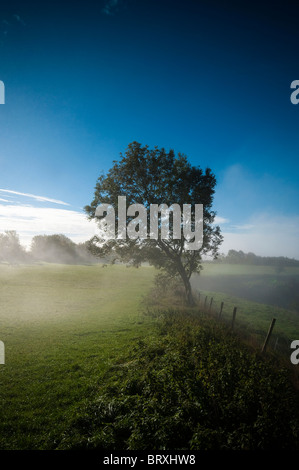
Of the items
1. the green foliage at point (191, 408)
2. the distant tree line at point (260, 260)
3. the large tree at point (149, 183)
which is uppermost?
the large tree at point (149, 183)

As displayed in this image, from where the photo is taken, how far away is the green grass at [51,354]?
274 inches

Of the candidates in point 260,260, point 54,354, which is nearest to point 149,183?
point 54,354

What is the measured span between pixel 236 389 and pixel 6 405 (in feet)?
32.9

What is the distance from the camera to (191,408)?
638cm

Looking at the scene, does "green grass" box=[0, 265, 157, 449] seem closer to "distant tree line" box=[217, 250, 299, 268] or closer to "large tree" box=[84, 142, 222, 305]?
"large tree" box=[84, 142, 222, 305]

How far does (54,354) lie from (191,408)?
11.0m

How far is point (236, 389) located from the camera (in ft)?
24.1

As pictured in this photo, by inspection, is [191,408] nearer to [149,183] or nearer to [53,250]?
[149,183]

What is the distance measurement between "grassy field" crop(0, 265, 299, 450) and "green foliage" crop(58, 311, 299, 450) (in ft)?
3.70

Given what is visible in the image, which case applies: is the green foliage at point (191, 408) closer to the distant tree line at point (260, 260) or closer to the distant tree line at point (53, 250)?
the distant tree line at point (53, 250)

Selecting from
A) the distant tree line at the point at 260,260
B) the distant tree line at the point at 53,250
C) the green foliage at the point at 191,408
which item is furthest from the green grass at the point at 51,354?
the distant tree line at the point at 260,260

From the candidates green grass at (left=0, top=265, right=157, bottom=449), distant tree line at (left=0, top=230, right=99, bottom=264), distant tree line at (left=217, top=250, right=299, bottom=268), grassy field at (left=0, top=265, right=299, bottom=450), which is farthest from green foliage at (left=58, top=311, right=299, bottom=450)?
distant tree line at (left=217, top=250, right=299, bottom=268)
